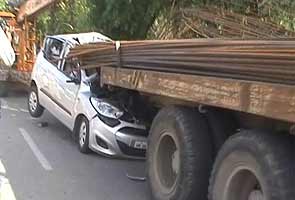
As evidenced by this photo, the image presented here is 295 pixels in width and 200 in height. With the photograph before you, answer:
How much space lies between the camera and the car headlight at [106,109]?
31.8 ft

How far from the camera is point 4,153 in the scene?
10.1 m

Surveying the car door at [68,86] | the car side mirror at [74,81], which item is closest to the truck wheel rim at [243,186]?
the car door at [68,86]

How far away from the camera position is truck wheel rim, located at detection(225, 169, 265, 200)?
5.49 m

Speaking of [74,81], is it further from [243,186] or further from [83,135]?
[243,186]

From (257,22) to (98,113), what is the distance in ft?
9.05

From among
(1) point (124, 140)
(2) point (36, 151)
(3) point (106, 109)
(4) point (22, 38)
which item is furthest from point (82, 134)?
(4) point (22, 38)

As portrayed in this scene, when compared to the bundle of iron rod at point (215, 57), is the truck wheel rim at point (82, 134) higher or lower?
lower

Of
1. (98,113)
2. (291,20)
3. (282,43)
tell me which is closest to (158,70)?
(282,43)

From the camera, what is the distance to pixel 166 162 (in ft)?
23.8

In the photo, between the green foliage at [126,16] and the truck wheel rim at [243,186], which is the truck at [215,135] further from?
the green foliage at [126,16]

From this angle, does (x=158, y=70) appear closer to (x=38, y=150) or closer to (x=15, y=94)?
(x=38, y=150)

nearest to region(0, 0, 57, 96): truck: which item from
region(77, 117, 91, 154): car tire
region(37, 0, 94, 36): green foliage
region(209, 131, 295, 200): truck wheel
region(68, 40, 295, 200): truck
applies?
region(37, 0, 94, 36): green foliage

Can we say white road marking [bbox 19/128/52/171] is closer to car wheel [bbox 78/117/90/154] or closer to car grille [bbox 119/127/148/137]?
car wheel [bbox 78/117/90/154]

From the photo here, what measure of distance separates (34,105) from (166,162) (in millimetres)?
6335
